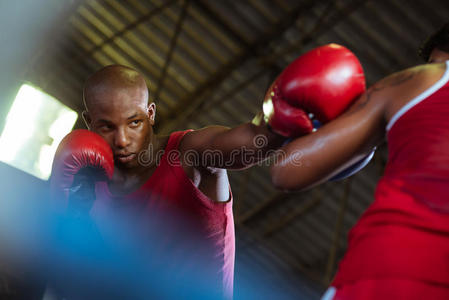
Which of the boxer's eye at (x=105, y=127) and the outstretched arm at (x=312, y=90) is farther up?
the boxer's eye at (x=105, y=127)

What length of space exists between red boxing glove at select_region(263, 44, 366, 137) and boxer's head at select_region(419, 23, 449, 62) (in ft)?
0.69

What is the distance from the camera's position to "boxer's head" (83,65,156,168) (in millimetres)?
2234

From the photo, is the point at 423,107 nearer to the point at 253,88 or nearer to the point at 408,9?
the point at 408,9

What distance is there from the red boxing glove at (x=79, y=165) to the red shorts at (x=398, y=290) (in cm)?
124

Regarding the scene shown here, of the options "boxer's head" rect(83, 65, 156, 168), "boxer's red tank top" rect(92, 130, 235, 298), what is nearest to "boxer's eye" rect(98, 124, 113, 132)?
"boxer's head" rect(83, 65, 156, 168)

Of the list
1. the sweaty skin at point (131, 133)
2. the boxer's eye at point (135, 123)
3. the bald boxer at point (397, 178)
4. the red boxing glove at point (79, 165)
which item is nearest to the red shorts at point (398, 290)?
the bald boxer at point (397, 178)

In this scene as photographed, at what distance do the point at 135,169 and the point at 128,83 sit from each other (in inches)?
14.3

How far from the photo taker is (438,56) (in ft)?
4.93

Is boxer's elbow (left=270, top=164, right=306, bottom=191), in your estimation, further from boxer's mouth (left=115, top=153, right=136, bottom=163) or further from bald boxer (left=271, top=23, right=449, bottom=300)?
boxer's mouth (left=115, top=153, right=136, bottom=163)

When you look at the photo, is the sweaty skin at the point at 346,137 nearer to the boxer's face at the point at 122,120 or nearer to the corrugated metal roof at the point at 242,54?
the boxer's face at the point at 122,120

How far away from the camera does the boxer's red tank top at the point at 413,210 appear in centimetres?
115

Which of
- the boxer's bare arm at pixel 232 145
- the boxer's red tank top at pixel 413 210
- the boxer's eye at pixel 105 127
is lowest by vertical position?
the boxer's red tank top at pixel 413 210

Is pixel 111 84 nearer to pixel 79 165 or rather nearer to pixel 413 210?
pixel 79 165

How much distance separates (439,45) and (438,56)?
31 millimetres
